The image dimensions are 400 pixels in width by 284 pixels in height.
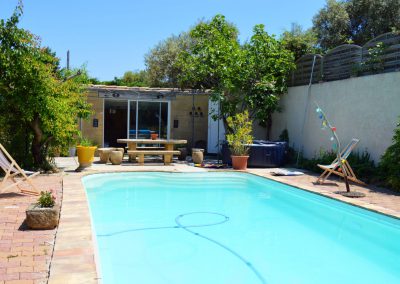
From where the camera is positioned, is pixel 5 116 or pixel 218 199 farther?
pixel 5 116

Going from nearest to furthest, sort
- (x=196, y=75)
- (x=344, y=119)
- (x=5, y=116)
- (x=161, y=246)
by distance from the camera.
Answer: (x=161, y=246)
(x=5, y=116)
(x=344, y=119)
(x=196, y=75)

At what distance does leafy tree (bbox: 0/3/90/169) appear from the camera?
9414mm

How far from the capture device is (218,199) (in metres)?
9.14

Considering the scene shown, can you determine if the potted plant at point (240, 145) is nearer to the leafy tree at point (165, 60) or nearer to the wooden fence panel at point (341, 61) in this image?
the wooden fence panel at point (341, 61)

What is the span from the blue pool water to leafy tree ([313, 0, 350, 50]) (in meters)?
15.4

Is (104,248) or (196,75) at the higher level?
(196,75)

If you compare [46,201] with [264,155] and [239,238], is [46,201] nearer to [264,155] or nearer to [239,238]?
[239,238]

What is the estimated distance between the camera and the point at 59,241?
4582 mm

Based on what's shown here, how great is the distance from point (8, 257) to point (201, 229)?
313cm

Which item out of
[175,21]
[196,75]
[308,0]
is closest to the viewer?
[196,75]

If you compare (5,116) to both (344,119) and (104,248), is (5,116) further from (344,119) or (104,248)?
(344,119)

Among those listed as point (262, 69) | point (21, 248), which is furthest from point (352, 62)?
point (21, 248)

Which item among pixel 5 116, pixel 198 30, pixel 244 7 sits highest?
pixel 244 7

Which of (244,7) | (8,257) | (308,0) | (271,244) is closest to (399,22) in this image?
(308,0)
